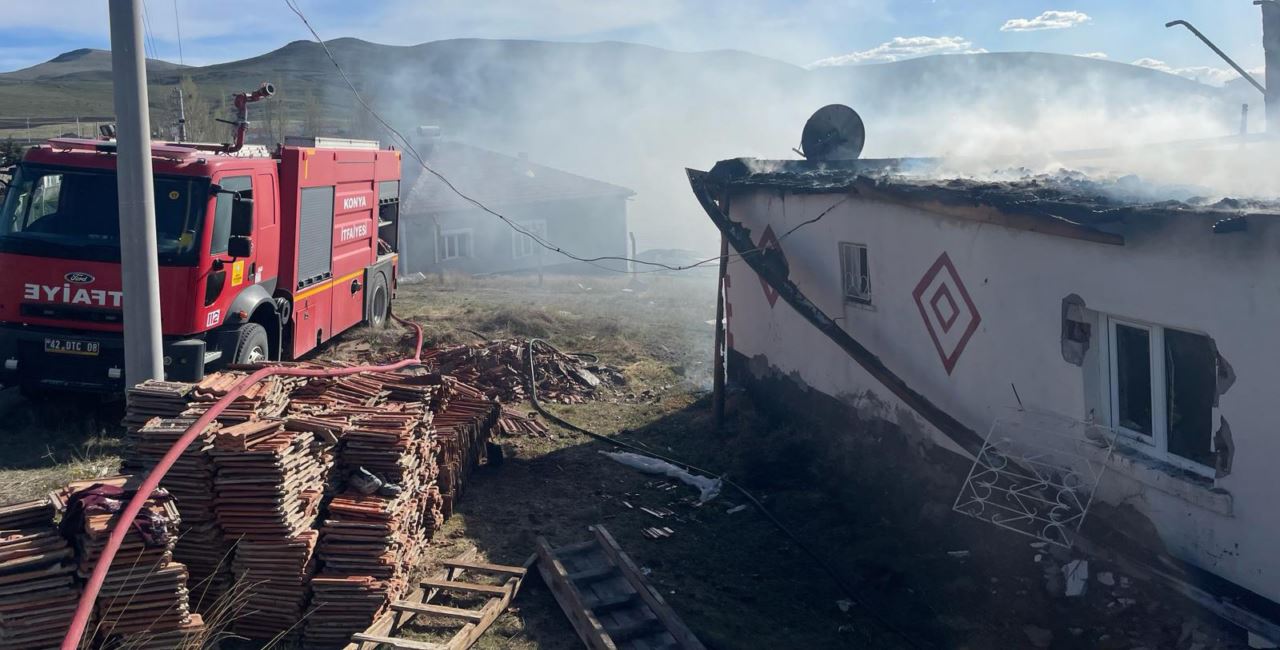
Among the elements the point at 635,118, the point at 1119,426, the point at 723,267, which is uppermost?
the point at 635,118

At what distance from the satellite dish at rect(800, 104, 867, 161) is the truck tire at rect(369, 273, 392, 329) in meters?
7.42

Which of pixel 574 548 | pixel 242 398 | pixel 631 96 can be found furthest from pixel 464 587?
pixel 631 96

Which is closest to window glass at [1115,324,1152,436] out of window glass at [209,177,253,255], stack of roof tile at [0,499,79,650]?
stack of roof tile at [0,499,79,650]

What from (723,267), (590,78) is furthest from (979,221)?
(590,78)

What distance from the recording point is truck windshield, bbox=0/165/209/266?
29.4 ft

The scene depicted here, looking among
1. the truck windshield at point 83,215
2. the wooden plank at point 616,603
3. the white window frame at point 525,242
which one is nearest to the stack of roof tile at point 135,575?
the wooden plank at point 616,603

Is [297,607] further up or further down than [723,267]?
further down

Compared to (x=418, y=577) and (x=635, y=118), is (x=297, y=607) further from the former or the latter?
(x=635, y=118)

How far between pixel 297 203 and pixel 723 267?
17.9 feet

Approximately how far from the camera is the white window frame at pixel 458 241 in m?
35.6

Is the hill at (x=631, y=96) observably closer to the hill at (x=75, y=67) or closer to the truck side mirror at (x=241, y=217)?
the hill at (x=75, y=67)

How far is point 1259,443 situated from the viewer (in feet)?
17.6

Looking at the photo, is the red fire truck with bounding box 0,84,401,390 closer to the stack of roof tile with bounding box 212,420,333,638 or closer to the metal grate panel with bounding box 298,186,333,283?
the metal grate panel with bounding box 298,186,333,283

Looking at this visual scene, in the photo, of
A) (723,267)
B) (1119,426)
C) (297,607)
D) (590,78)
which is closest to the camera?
(297,607)
